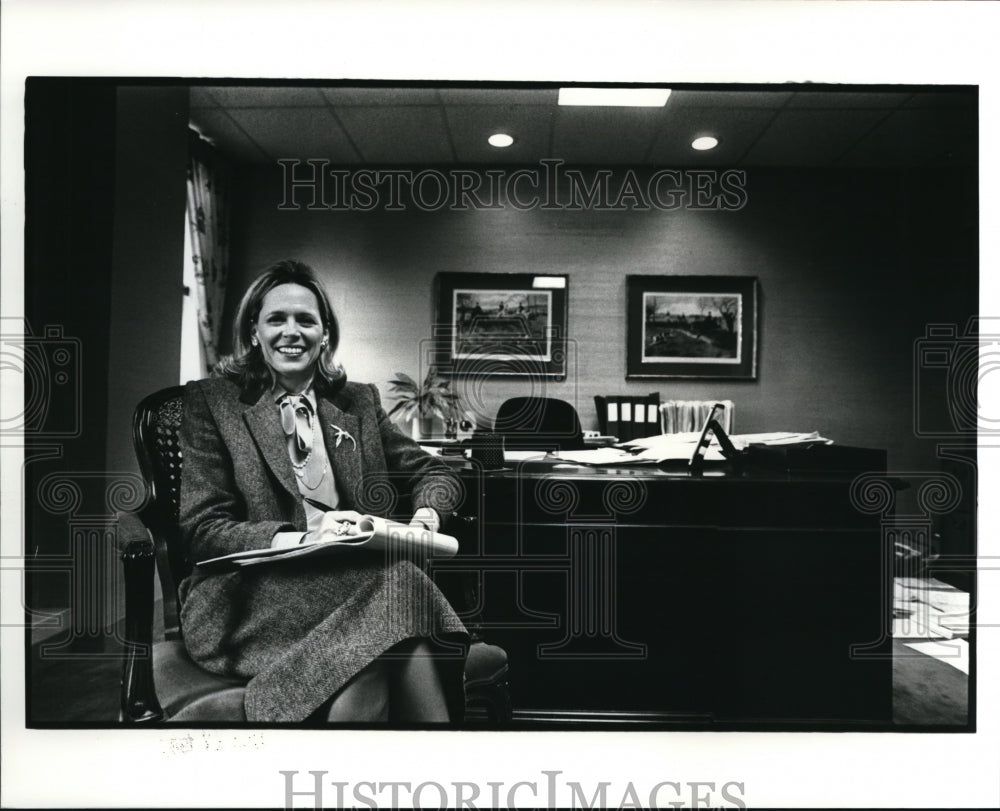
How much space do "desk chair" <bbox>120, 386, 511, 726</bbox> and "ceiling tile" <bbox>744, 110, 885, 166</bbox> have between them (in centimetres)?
177

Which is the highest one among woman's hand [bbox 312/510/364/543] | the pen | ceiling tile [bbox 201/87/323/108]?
ceiling tile [bbox 201/87/323/108]

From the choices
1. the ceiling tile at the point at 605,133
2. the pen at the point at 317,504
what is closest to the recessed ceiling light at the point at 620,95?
the ceiling tile at the point at 605,133

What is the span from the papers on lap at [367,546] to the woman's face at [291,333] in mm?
487

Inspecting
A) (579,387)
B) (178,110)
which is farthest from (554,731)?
(178,110)

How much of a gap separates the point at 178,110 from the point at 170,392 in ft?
2.90

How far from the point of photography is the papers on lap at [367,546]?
6.63 feet

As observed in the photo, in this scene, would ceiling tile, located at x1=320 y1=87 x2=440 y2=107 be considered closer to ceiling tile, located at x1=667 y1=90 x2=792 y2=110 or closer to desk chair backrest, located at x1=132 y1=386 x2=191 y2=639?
ceiling tile, located at x1=667 y1=90 x2=792 y2=110

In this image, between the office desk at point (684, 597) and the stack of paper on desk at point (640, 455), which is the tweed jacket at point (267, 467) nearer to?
the office desk at point (684, 597)

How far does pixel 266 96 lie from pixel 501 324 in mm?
1017

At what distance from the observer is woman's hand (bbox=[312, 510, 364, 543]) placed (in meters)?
2.03

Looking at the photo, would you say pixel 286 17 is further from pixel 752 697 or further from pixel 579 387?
pixel 752 697

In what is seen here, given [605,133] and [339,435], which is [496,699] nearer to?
[339,435]

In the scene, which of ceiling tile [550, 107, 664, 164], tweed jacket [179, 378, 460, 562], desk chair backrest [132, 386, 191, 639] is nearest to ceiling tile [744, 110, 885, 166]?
ceiling tile [550, 107, 664, 164]

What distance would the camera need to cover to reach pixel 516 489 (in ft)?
6.93
